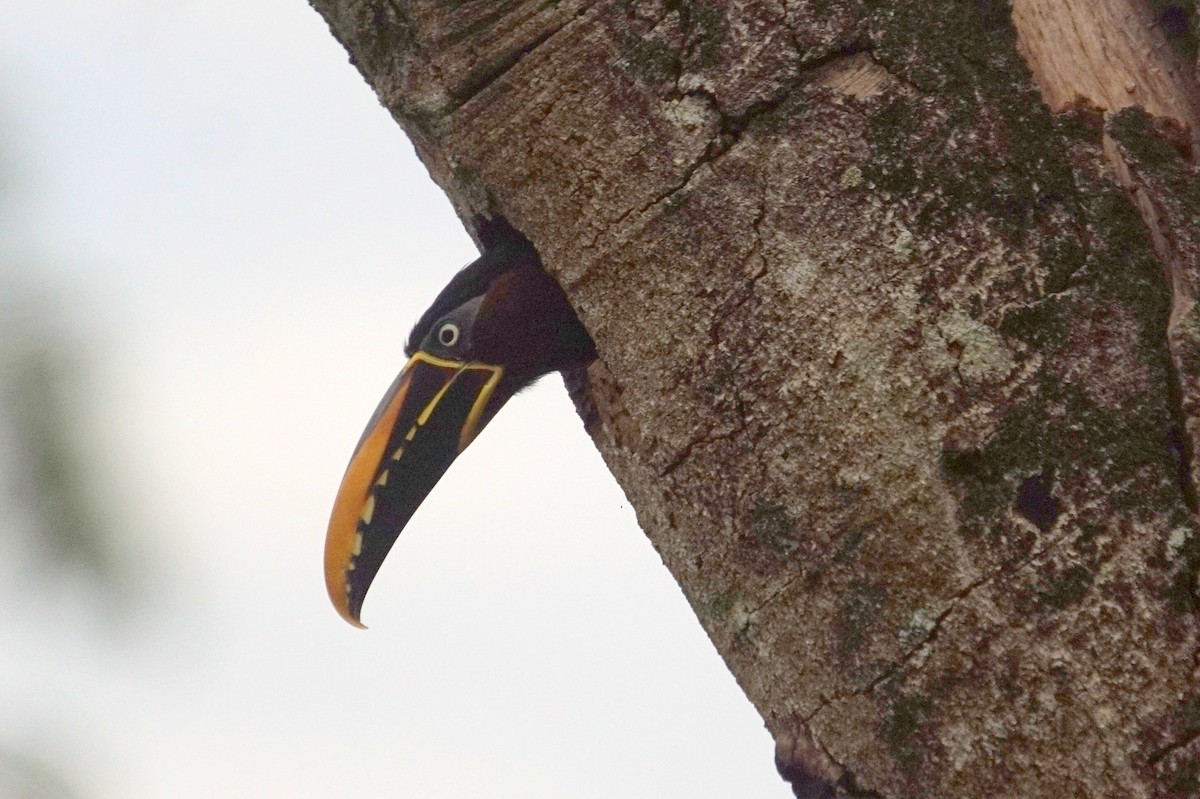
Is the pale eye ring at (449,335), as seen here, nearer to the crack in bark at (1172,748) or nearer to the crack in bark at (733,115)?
the crack in bark at (733,115)

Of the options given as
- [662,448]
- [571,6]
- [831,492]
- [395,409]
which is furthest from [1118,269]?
[395,409]

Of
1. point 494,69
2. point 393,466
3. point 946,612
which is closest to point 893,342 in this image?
point 946,612

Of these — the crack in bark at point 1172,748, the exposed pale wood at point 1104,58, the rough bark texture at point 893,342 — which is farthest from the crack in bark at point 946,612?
the exposed pale wood at point 1104,58

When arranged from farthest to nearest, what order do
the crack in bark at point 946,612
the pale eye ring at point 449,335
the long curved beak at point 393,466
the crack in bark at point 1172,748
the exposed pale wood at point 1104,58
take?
1. the pale eye ring at point 449,335
2. the long curved beak at point 393,466
3. the exposed pale wood at point 1104,58
4. the crack in bark at point 946,612
5. the crack in bark at point 1172,748

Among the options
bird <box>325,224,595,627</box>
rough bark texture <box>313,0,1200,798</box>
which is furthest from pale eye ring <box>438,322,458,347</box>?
rough bark texture <box>313,0,1200,798</box>

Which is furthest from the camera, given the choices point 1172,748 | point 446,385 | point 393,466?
point 446,385

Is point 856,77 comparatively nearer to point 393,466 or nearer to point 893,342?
point 893,342

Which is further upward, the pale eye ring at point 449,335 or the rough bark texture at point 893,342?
the pale eye ring at point 449,335
